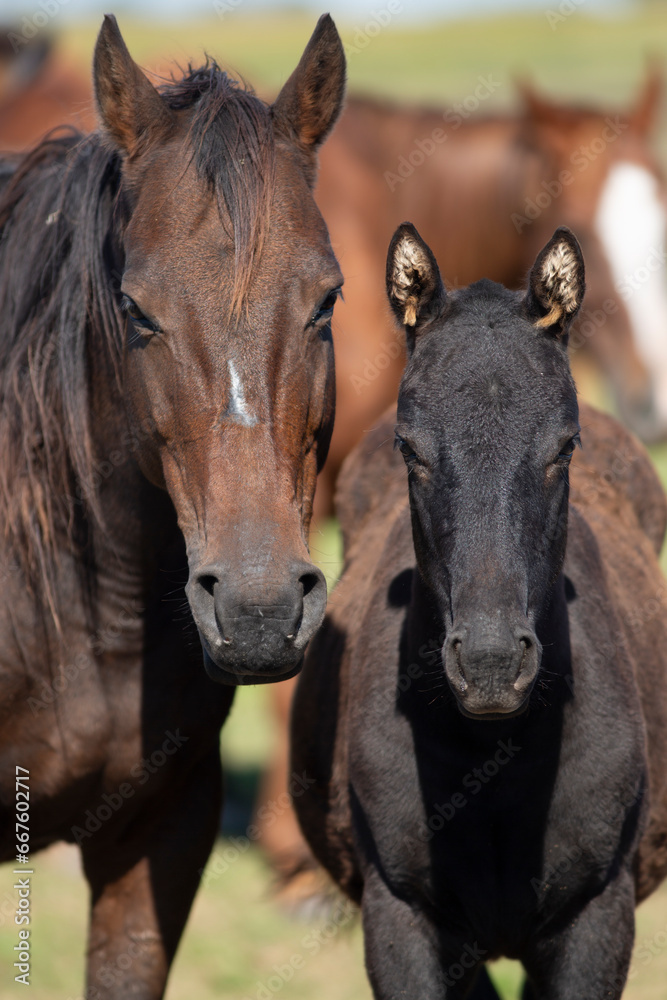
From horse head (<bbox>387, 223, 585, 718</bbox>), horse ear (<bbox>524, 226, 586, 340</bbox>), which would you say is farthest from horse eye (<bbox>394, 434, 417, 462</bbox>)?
horse ear (<bbox>524, 226, 586, 340</bbox>)

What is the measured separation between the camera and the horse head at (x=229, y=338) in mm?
2410

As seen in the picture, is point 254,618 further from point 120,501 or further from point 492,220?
point 492,220

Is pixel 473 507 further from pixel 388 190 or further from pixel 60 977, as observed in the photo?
pixel 388 190

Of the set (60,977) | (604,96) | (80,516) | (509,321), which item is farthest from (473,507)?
(604,96)

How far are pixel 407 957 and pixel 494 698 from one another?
87 cm

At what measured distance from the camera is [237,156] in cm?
271

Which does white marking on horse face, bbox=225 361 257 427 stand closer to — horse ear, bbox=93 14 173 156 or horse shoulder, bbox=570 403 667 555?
horse ear, bbox=93 14 173 156

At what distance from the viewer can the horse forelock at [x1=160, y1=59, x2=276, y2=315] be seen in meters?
2.61

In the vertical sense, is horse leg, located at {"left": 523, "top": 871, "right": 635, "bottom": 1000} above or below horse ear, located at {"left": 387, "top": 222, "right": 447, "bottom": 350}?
below

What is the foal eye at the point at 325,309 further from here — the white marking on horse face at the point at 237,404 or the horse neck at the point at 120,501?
the horse neck at the point at 120,501

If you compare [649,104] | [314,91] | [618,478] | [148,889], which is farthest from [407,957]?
[649,104]

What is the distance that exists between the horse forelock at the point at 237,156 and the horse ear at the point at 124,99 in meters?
0.09

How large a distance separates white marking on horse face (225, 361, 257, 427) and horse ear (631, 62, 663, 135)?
4029 mm

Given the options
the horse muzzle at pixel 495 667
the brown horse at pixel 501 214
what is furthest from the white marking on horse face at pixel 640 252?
the horse muzzle at pixel 495 667
